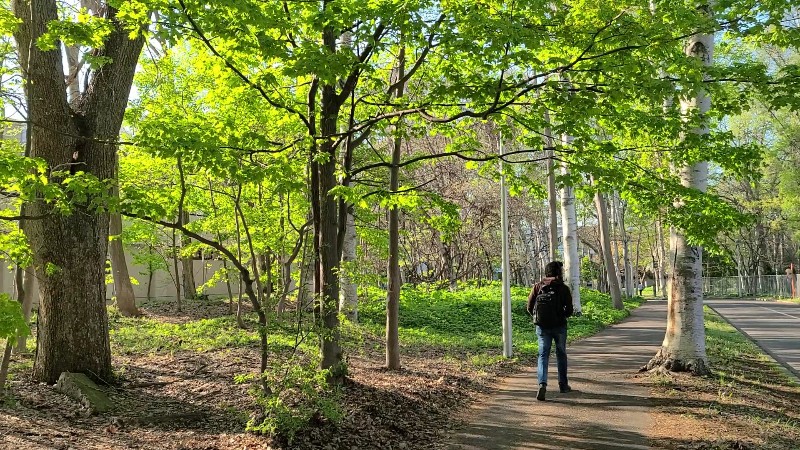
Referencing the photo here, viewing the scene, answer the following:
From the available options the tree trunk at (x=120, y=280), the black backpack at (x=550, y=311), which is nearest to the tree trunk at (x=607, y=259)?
the tree trunk at (x=120, y=280)

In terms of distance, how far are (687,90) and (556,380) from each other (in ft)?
16.8

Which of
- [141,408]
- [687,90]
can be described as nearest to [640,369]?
[687,90]

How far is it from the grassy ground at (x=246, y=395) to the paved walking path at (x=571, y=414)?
472mm

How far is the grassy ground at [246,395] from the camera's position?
593cm

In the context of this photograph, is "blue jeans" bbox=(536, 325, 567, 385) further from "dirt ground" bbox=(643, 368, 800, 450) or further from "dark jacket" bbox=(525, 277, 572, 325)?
"dirt ground" bbox=(643, 368, 800, 450)

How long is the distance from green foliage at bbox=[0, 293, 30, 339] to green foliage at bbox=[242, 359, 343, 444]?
2012mm

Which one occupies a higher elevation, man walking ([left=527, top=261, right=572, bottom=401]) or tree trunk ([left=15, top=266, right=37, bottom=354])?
tree trunk ([left=15, top=266, right=37, bottom=354])

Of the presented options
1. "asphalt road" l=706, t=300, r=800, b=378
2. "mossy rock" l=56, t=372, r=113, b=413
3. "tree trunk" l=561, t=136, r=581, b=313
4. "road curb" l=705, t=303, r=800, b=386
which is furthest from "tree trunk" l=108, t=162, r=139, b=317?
"asphalt road" l=706, t=300, r=800, b=378

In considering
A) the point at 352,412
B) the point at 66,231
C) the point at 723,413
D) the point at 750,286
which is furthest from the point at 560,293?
the point at 750,286

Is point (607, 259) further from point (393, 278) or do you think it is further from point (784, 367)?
point (393, 278)

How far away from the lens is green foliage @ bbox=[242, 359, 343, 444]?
5668 millimetres

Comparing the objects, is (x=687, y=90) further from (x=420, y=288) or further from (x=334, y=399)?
(x=420, y=288)

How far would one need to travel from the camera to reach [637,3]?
7.27m

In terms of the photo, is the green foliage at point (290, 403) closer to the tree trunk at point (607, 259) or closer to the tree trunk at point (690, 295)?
the tree trunk at point (690, 295)
